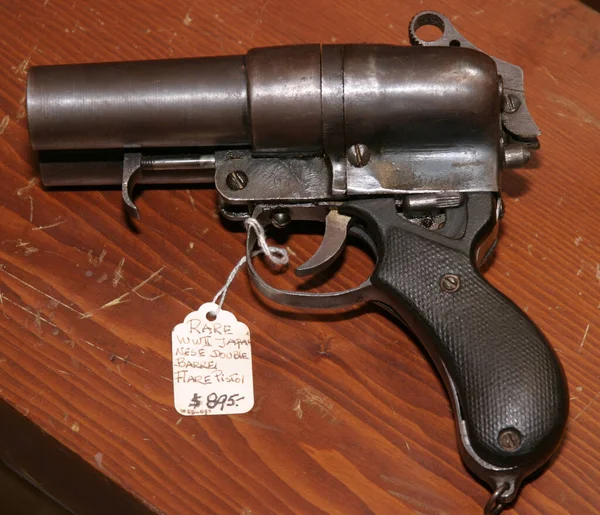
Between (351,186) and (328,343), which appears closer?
(351,186)

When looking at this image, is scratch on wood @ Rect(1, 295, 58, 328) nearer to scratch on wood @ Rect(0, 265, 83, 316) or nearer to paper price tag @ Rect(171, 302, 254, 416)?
scratch on wood @ Rect(0, 265, 83, 316)

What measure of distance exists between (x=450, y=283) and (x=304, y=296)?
0.78 feet

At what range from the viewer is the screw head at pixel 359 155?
1243 mm

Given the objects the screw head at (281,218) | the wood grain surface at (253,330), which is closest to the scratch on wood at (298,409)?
the wood grain surface at (253,330)

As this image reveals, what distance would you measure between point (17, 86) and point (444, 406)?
36.3 inches

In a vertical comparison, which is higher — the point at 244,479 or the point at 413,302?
the point at 413,302

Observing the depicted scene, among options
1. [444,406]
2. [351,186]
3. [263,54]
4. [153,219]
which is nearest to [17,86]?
[153,219]

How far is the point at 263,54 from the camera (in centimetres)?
125

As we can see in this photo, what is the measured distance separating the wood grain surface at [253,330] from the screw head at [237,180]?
198 mm

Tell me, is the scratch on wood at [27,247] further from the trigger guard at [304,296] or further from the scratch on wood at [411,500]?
the scratch on wood at [411,500]

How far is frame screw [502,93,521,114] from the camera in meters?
1.28

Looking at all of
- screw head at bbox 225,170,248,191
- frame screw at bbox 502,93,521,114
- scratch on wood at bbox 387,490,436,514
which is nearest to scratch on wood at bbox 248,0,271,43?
screw head at bbox 225,170,248,191

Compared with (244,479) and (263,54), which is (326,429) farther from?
(263,54)

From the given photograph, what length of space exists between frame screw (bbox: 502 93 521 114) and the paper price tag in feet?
1.73
